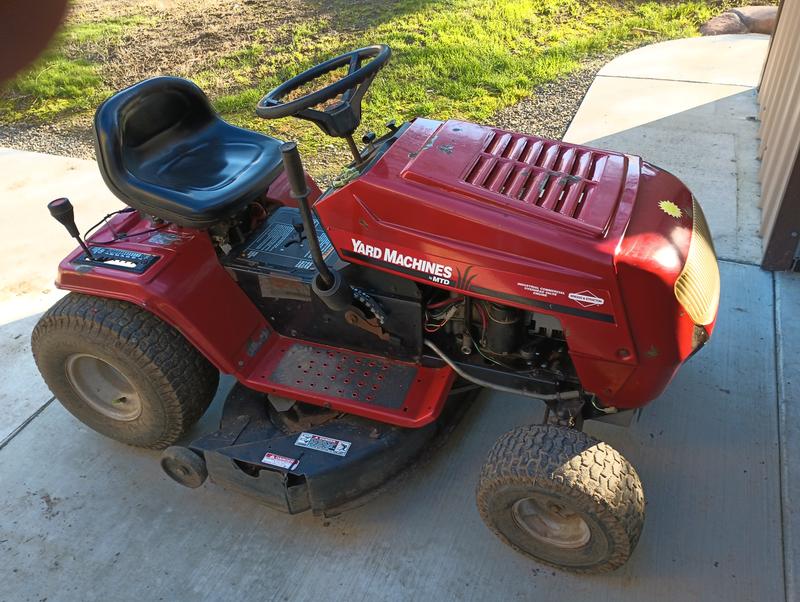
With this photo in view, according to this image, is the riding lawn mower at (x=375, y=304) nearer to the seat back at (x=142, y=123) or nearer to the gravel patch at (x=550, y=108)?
the seat back at (x=142, y=123)

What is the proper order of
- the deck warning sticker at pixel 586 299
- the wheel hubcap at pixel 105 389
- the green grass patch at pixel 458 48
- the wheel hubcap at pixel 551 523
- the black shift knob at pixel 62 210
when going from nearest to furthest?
the deck warning sticker at pixel 586 299, the wheel hubcap at pixel 551 523, the black shift knob at pixel 62 210, the wheel hubcap at pixel 105 389, the green grass patch at pixel 458 48

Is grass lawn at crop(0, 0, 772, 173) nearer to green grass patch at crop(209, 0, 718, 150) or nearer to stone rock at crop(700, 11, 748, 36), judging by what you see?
green grass patch at crop(209, 0, 718, 150)

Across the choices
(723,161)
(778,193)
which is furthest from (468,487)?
(723,161)

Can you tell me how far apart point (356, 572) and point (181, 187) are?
1.62 m

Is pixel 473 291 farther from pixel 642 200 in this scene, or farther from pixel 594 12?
pixel 594 12

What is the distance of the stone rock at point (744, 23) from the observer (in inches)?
279

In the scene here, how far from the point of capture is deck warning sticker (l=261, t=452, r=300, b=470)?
2432mm

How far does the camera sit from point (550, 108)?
5750 mm

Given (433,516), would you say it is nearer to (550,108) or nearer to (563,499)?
(563,499)

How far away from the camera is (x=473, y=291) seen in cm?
222

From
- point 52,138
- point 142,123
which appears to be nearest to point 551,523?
point 142,123

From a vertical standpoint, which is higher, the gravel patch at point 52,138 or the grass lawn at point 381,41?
the gravel patch at point 52,138

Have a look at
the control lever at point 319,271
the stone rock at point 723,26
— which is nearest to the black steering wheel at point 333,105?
the control lever at point 319,271

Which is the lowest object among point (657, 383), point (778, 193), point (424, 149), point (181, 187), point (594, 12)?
point (594, 12)
